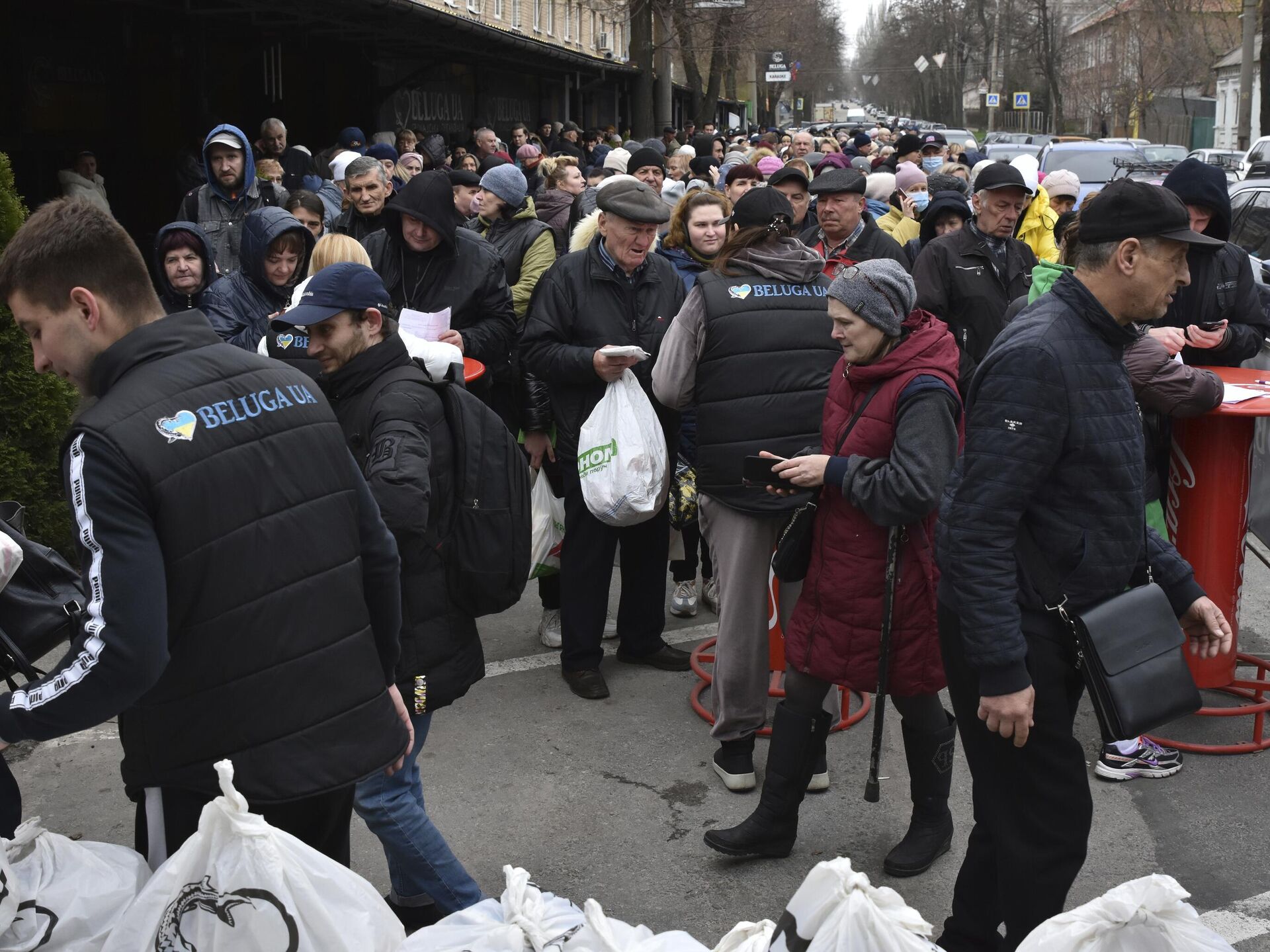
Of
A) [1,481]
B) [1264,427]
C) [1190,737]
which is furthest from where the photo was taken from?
[1,481]

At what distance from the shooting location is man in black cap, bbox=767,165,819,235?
7352mm

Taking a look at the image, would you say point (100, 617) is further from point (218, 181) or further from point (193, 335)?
point (218, 181)

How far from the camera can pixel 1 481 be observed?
5.81 meters

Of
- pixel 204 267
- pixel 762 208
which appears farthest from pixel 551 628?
pixel 762 208

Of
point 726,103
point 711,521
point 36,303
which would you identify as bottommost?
point 711,521

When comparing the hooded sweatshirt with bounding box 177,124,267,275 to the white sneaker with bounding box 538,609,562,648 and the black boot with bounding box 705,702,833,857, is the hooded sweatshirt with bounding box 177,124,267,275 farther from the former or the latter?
the black boot with bounding box 705,702,833,857

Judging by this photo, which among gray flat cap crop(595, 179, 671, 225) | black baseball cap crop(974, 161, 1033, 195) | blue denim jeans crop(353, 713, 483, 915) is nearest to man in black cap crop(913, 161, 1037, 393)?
black baseball cap crop(974, 161, 1033, 195)

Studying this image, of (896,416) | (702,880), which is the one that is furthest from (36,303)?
(702,880)

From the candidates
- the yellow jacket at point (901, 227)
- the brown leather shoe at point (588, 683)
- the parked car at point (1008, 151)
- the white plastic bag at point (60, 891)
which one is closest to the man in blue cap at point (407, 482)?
the white plastic bag at point (60, 891)

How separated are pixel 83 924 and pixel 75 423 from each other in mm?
967

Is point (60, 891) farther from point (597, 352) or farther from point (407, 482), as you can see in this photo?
point (597, 352)

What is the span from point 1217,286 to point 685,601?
2730 mm

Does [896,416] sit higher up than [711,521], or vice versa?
[896,416]

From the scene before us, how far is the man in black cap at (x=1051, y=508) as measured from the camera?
2.74 metres
